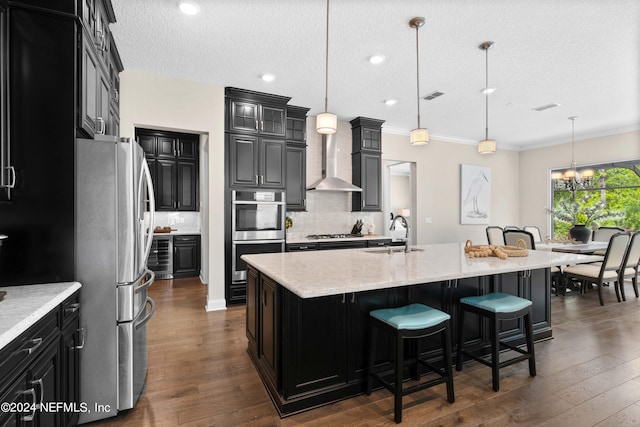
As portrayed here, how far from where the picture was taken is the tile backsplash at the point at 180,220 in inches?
245

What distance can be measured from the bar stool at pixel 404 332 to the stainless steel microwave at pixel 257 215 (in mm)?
2572

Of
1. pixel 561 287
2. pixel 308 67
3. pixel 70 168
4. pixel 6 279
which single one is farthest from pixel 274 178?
pixel 561 287

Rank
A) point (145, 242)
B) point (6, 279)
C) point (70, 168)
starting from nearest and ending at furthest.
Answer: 1. point (6, 279)
2. point (70, 168)
3. point (145, 242)

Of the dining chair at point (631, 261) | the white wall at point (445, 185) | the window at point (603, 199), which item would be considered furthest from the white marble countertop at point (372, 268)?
the window at point (603, 199)

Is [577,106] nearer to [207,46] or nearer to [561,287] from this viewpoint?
[561,287]

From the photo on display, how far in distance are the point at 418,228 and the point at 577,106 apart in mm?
3285

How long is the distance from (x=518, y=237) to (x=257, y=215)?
3.85 meters

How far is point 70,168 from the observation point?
1763 mm

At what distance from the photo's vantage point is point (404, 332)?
1.88 meters

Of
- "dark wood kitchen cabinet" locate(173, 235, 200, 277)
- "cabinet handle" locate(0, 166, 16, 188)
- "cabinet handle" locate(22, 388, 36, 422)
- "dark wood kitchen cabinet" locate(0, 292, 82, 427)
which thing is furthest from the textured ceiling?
"dark wood kitchen cabinet" locate(173, 235, 200, 277)

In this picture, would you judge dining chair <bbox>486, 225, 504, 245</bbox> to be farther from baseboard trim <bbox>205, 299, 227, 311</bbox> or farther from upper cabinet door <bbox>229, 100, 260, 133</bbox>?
baseboard trim <bbox>205, 299, 227, 311</bbox>

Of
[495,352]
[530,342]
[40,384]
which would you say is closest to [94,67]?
[40,384]

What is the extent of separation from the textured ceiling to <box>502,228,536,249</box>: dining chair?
78.3 inches

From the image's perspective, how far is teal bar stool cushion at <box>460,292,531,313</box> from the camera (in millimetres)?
2246
